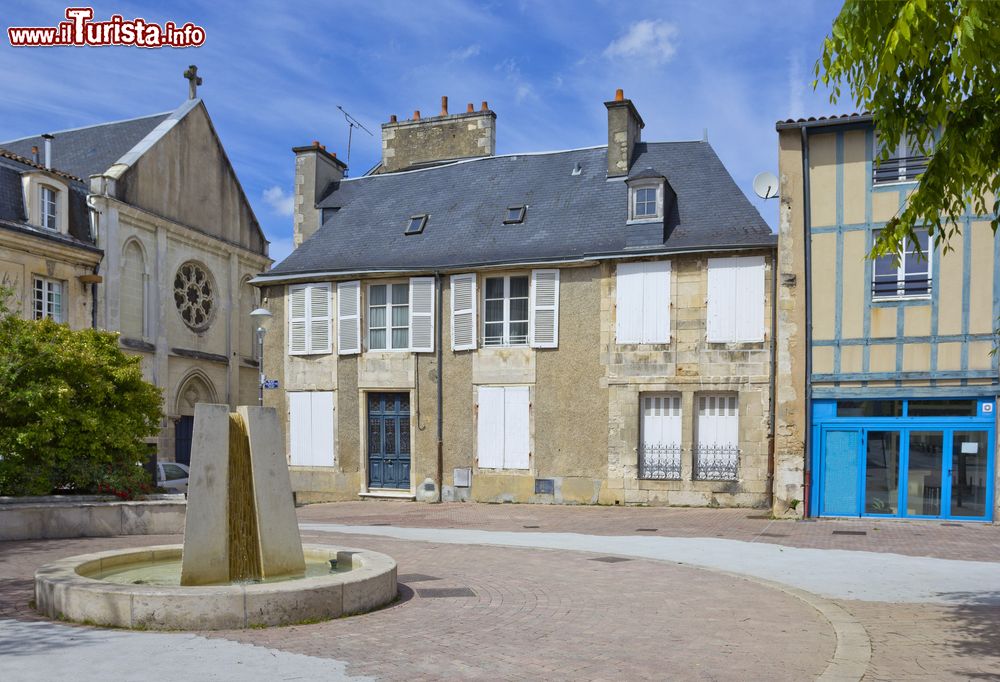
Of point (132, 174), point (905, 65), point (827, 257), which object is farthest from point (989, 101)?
point (132, 174)

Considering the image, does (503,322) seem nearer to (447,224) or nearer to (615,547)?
(447,224)

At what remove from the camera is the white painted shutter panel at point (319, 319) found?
2066 cm

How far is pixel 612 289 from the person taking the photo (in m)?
18.2

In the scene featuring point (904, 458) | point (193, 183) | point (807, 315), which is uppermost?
point (193, 183)

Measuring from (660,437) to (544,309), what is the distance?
3.50m

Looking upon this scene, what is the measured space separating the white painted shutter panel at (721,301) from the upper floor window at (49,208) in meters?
15.9

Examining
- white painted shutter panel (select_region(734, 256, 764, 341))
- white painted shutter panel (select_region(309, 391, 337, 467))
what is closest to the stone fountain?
white painted shutter panel (select_region(734, 256, 764, 341))

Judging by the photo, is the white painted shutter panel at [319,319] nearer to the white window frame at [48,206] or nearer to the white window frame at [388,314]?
the white window frame at [388,314]

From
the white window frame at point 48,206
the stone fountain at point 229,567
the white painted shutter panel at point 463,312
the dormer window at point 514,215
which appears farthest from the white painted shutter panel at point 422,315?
the stone fountain at point 229,567

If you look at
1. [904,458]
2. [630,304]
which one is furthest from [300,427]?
[904,458]

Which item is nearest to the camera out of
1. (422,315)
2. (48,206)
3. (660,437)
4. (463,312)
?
(660,437)

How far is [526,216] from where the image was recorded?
20.5 meters

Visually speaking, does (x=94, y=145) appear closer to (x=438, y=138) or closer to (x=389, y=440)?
(x=438, y=138)

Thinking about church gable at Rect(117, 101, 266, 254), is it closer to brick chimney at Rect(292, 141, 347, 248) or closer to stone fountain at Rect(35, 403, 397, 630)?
brick chimney at Rect(292, 141, 347, 248)
